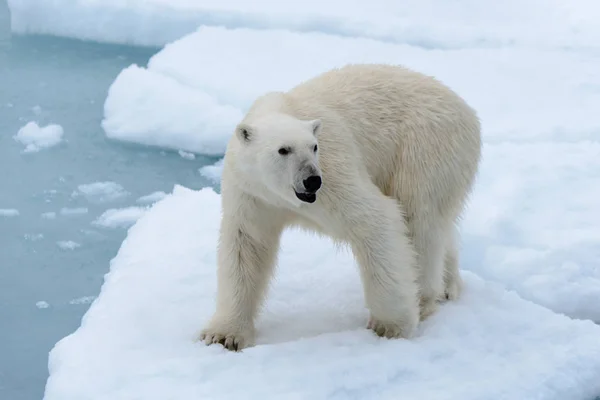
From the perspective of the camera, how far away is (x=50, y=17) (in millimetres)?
9102

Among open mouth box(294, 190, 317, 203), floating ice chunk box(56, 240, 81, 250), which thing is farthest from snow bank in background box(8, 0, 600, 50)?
open mouth box(294, 190, 317, 203)

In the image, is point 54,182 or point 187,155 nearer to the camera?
point 54,182

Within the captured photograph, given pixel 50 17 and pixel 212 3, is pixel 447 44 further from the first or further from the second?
pixel 50 17

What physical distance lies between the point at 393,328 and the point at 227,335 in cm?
65

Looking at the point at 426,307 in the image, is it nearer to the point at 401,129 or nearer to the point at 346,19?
the point at 401,129

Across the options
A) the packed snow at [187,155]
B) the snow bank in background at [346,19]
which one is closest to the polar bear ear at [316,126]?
the packed snow at [187,155]

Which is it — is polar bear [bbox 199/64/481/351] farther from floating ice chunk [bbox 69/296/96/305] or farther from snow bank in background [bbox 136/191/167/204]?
snow bank in background [bbox 136/191/167/204]

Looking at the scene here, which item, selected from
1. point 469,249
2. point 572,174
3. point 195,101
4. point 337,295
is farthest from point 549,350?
point 195,101

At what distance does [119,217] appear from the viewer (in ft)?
17.8

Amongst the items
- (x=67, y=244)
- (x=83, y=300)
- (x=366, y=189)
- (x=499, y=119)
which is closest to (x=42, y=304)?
(x=83, y=300)

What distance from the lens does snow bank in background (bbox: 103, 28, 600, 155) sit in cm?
635

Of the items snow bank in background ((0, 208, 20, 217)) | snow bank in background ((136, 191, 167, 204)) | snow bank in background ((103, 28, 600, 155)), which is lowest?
snow bank in background ((0, 208, 20, 217))

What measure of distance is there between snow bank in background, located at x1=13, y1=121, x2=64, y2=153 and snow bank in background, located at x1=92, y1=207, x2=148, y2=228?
4.49 ft

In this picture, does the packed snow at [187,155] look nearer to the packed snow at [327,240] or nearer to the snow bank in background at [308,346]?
the packed snow at [327,240]
